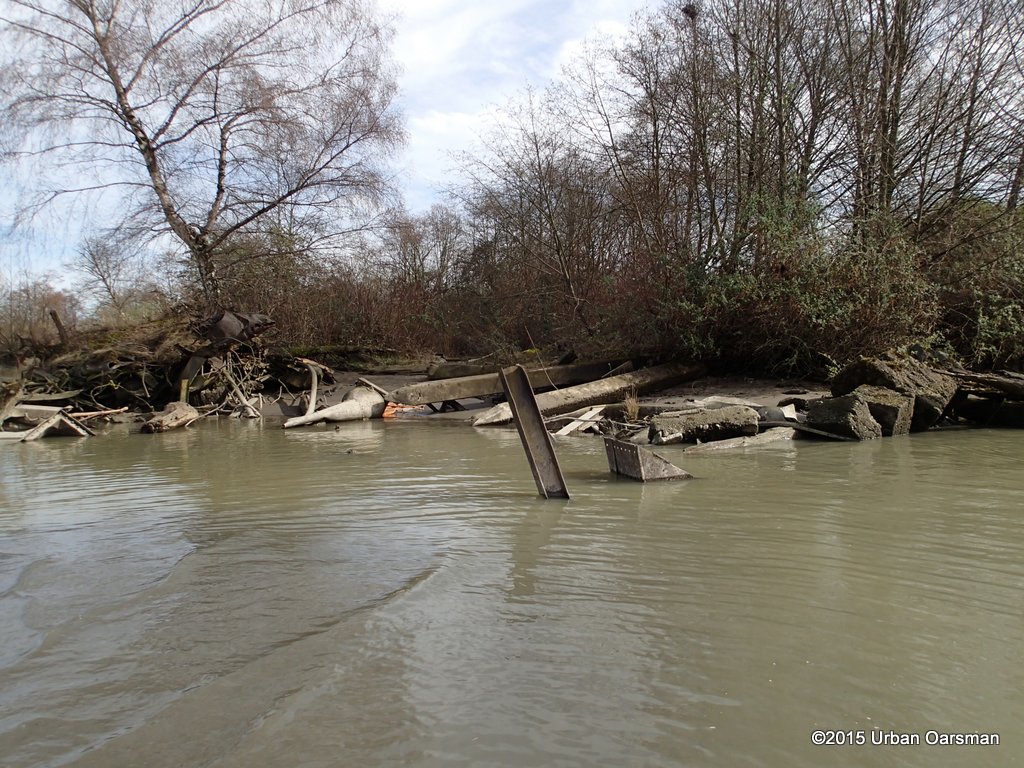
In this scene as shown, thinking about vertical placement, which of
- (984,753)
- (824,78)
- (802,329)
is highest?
(824,78)

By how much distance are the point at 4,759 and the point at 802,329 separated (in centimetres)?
1315

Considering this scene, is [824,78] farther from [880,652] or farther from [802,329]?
[880,652]

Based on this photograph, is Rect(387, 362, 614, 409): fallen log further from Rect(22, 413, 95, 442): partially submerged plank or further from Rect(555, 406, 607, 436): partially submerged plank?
Rect(22, 413, 95, 442): partially submerged plank

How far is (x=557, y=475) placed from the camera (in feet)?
20.3

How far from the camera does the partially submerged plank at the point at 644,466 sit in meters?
6.76

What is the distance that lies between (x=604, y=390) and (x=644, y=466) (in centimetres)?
645

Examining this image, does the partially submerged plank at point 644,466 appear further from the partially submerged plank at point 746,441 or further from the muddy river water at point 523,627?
the partially submerged plank at point 746,441

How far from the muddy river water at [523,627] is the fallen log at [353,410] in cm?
771

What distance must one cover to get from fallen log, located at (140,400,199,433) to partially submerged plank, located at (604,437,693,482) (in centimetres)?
1001

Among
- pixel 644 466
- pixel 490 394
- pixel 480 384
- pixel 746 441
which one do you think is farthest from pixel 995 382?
pixel 490 394

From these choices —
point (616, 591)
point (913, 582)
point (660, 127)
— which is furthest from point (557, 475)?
point (660, 127)

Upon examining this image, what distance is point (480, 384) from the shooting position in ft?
48.0
